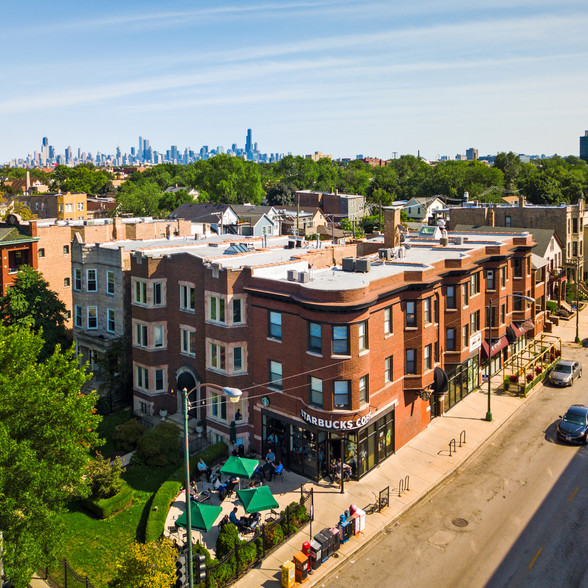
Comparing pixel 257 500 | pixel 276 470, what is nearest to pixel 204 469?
pixel 276 470

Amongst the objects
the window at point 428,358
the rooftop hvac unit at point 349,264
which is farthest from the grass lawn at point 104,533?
the window at point 428,358

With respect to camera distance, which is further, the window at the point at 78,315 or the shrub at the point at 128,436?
the window at the point at 78,315

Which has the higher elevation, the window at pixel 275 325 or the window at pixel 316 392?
the window at pixel 275 325

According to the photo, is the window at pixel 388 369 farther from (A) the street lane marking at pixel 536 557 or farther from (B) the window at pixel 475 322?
(A) the street lane marking at pixel 536 557

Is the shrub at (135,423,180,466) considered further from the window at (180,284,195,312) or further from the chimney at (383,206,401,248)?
the chimney at (383,206,401,248)

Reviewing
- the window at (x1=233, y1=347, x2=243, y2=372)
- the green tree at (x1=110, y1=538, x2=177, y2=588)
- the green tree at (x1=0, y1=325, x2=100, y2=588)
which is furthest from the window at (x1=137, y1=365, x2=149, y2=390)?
the green tree at (x1=110, y1=538, x2=177, y2=588)

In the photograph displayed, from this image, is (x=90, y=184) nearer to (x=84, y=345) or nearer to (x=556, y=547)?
(x=84, y=345)
